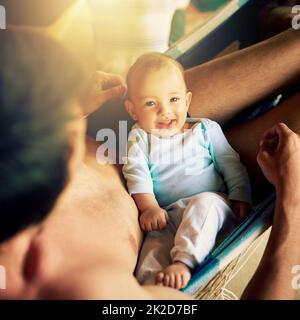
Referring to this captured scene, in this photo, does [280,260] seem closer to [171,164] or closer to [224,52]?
[171,164]

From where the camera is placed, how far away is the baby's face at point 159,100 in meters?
0.74

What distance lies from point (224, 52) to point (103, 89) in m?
0.35

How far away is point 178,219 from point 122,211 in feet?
0.29

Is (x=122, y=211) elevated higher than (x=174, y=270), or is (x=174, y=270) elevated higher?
(x=122, y=211)

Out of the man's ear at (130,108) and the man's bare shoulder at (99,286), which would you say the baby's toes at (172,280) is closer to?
the man's bare shoulder at (99,286)

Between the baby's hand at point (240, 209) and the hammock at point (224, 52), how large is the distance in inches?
0.9

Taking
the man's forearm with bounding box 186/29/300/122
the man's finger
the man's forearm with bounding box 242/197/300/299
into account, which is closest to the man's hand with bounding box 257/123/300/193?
the man's forearm with bounding box 242/197/300/299

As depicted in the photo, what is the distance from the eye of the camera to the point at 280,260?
663 millimetres

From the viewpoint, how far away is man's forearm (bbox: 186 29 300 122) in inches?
34.6

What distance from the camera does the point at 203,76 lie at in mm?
894

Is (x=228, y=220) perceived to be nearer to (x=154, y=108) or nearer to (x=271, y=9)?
(x=154, y=108)

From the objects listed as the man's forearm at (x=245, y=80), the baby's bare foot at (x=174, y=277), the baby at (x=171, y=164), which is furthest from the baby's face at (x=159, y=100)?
the baby's bare foot at (x=174, y=277)

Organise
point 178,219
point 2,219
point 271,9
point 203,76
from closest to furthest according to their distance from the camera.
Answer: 1. point 2,219
2. point 178,219
3. point 203,76
4. point 271,9
